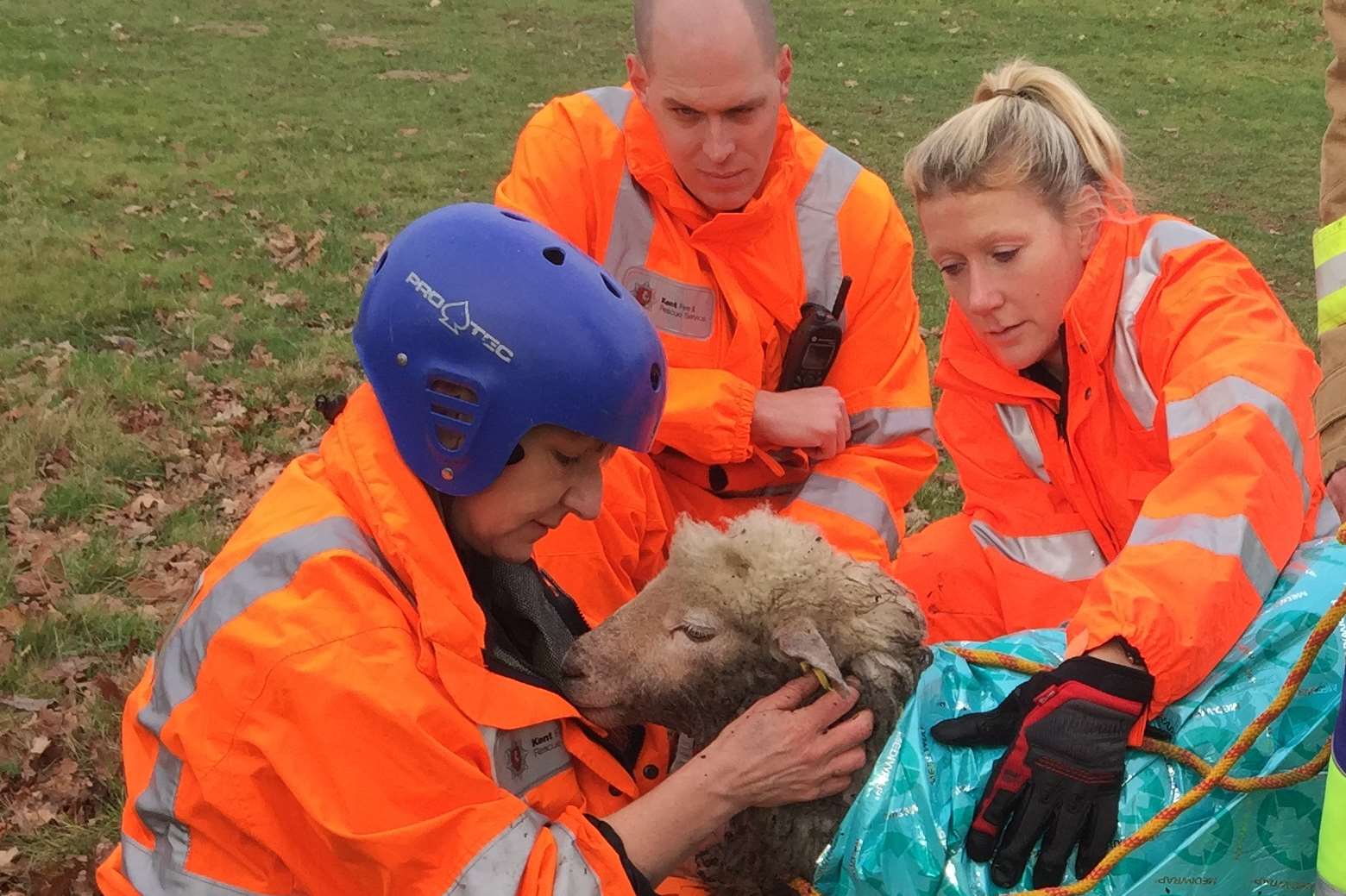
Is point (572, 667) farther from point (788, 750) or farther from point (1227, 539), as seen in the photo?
point (1227, 539)

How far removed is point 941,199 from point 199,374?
535 cm

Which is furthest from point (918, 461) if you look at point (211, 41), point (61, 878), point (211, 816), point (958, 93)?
point (211, 41)

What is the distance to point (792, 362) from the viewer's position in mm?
4340

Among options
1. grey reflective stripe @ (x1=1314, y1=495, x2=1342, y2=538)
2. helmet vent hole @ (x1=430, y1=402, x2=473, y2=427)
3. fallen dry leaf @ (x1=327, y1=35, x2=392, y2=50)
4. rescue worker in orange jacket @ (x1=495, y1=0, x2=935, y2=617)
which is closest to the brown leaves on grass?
rescue worker in orange jacket @ (x1=495, y1=0, x2=935, y2=617)

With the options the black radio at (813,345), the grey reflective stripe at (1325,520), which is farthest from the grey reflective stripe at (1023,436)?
the grey reflective stripe at (1325,520)

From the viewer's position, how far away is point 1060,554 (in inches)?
159

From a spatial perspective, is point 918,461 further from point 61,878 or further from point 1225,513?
point 61,878

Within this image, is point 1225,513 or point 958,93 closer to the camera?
point 1225,513

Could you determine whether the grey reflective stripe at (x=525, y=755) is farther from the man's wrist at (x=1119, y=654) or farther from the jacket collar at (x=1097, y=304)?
the jacket collar at (x=1097, y=304)

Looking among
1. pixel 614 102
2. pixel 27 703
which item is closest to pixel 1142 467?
pixel 614 102

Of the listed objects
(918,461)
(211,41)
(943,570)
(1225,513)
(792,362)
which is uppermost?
(1225,513)

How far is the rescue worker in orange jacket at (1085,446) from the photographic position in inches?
104

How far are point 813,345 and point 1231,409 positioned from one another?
157 cm

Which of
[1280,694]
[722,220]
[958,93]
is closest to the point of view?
[1280,694]
